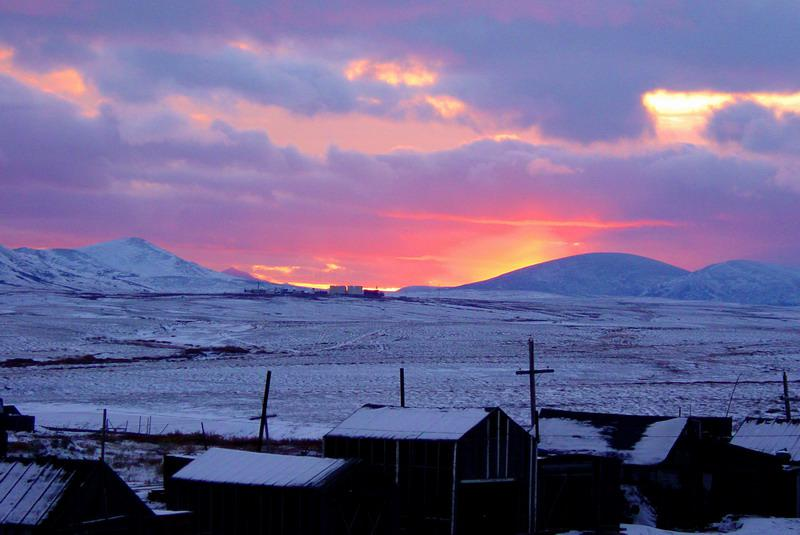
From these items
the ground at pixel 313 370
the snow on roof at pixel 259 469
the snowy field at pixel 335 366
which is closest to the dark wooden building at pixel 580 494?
the ground at pixel 313 370

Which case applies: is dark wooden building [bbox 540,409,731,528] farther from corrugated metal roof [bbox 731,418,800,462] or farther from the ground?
corrugated metal roof [bbox 731,418,800,462]

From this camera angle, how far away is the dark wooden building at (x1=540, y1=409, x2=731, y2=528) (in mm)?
22781

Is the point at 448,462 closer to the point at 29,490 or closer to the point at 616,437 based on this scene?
the point at 616,437

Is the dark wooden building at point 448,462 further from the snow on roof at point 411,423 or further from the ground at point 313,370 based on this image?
the ground at point 313,370

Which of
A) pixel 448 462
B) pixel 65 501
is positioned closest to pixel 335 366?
pixel 448 462

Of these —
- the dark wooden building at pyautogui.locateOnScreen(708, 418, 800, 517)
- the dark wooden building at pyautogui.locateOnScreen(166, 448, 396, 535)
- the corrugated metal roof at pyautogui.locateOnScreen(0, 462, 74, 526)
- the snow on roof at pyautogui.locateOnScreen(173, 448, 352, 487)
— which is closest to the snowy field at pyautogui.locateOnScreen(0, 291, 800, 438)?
the dark wooden building at pyautogui.locateOnScreen(708, 418, 800, 517)

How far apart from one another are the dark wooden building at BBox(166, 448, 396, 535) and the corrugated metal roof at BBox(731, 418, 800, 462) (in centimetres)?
1216

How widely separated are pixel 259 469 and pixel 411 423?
3.42 m

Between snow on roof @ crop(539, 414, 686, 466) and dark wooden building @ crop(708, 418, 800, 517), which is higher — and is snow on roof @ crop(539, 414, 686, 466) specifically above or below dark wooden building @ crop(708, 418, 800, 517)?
above

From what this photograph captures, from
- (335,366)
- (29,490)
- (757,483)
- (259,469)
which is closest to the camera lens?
(29,490)

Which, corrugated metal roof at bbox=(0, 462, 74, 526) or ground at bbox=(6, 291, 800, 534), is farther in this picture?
ground at bbox=(6, 291, 800, 534)

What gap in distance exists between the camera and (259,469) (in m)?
18.0

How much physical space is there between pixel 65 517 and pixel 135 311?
120532 mm

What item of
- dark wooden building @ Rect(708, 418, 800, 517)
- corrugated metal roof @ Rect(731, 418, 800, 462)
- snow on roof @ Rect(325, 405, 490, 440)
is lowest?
dark wooden building @ Rect(708, 418, 800, 517)
